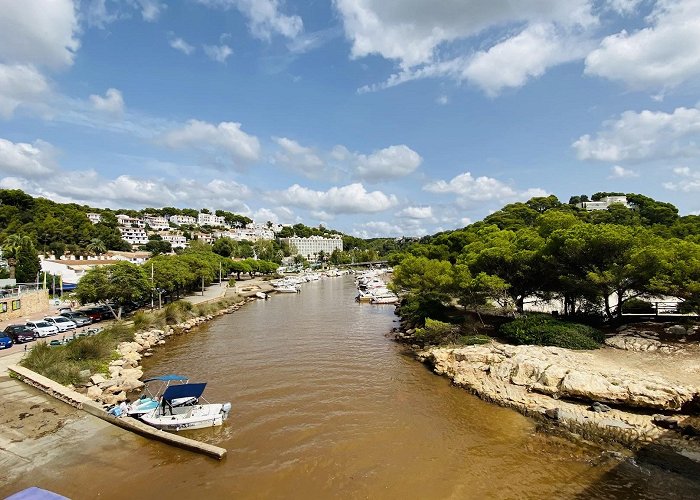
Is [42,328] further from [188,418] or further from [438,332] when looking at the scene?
[438,332]

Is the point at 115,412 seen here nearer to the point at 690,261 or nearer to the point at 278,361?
the point at 278,361

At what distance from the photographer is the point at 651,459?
39.1 feet

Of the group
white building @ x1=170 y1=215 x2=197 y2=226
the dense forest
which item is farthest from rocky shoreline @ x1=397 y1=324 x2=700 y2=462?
white building @ x1=170 y1=215 x2=197 y2=226

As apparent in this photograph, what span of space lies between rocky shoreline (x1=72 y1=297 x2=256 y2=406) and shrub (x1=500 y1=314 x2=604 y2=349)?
20785mm

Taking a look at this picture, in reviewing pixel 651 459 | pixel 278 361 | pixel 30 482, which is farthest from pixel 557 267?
pixel 30 482

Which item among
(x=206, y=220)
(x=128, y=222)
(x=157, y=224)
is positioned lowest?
(x=128, y=222)

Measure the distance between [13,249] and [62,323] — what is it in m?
32.9

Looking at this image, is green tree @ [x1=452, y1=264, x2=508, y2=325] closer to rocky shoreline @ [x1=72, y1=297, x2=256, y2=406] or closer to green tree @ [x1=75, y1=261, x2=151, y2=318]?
rocky shoreline @ [x1=72, y1=297, x2=256, y2=406]

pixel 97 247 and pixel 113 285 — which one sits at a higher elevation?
pixel 97 247

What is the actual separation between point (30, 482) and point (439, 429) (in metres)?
13.4

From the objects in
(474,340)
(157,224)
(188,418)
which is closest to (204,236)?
(157,224)

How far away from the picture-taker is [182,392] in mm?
15102

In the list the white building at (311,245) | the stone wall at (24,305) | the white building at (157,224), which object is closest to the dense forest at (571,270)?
the stone wall at (24,305)

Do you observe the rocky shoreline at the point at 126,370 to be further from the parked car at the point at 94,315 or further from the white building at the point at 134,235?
the white building at the point at 134,235
